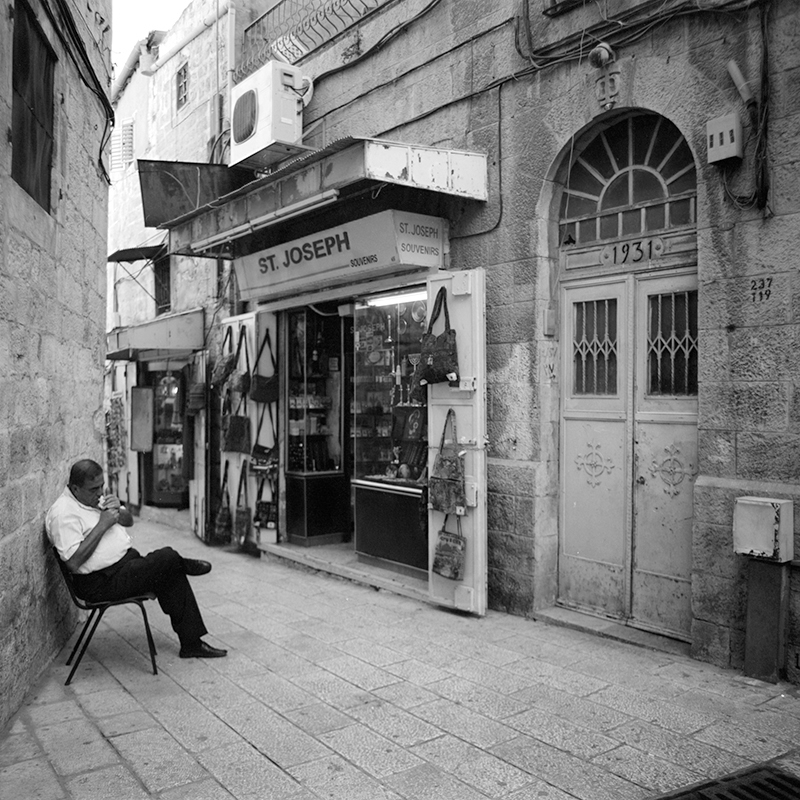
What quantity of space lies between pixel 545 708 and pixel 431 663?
3.30 feet

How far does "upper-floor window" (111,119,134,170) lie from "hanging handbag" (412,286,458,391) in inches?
401

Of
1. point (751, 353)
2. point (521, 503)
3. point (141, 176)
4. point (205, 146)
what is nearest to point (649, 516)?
point (521, 503)

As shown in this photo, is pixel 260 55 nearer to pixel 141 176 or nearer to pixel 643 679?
pixel 141 176

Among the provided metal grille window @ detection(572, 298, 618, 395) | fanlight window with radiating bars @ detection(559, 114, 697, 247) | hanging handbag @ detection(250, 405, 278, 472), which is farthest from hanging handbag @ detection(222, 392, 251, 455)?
fanlight window with radiating bars @ detection(559, 114, 697, 247)

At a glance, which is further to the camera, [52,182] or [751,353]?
[52,182]

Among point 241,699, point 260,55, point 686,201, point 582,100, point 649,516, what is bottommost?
point 241,699

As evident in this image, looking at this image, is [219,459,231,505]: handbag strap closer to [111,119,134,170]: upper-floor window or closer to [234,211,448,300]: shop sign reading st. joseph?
[234,211,448,300]: shop sign reading st. joseph

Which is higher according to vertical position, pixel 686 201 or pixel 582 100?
pixel 582 100

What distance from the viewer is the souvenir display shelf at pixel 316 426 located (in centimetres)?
894

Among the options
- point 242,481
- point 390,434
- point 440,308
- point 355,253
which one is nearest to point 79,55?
point 355,253

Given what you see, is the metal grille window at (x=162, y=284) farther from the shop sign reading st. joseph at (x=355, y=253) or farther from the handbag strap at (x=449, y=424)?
the handbag strap at (x=449, y=424)

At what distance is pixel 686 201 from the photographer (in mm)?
5445

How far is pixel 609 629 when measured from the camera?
5.70m

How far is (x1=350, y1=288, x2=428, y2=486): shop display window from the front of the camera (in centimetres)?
748
